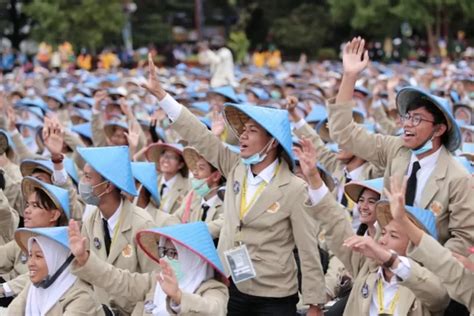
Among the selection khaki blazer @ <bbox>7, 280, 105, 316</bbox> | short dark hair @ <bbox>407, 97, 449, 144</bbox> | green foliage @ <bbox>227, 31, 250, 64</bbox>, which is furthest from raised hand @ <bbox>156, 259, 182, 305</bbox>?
green foliage @ <bbox>227, 31, 250, 64</bbox>

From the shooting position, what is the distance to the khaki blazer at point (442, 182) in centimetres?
597

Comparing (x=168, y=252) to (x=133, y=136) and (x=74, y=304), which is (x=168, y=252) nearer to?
(x=74, y=304)

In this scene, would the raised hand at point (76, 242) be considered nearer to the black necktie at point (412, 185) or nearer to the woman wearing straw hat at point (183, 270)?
the woman wearing straw hat at point (183, 270)

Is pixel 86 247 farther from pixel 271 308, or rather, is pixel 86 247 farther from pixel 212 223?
pixel 212 223

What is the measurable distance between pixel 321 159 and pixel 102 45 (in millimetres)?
39202

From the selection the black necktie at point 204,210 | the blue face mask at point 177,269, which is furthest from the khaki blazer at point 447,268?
the black necktie at point 204,210

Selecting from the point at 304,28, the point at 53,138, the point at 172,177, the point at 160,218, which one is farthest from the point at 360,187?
the point at 304,28

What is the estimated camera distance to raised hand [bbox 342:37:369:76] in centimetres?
614

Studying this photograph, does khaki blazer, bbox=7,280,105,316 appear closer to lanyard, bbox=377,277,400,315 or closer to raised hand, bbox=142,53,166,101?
raised hand, bbox=142,53,166,101

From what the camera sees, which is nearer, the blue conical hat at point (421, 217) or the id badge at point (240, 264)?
the blue conical hat at point (421, 217)

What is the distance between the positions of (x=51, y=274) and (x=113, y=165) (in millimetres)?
1181

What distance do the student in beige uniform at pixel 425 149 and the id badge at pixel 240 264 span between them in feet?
A: 2.93

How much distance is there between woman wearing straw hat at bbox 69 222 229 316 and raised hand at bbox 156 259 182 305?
5 centimetres

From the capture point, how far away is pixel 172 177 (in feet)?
30.7
